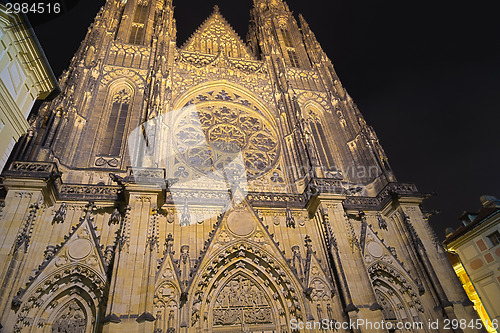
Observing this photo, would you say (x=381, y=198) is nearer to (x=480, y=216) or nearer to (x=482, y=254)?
(x=482, y=254)

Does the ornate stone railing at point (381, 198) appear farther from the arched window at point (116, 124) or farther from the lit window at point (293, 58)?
the lit window at point (293, 58)

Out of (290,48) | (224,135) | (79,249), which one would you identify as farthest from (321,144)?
(79,249)

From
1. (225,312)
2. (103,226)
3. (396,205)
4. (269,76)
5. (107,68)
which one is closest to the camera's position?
(225,312)

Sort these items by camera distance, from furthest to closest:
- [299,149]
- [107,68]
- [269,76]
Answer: [269,76] < [107,68] < [299,149]

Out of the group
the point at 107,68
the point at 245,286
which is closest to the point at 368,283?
the point at 245,286

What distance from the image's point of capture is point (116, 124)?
1336cm

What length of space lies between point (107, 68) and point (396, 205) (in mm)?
13714

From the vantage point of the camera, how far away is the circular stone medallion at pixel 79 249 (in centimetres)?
870

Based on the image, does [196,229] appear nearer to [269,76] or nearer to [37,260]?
[37,260]

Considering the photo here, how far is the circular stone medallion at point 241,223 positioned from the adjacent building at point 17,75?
5922 mm

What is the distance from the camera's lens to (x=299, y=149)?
13.2m

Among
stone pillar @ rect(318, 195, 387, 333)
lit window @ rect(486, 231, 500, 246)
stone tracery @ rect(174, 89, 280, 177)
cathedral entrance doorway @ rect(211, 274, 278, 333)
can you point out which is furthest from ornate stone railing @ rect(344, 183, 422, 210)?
lit window @ rect(486, 231, 500, 246)

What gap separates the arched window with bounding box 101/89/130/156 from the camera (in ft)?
41.1

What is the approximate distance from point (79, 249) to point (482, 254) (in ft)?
56.3
